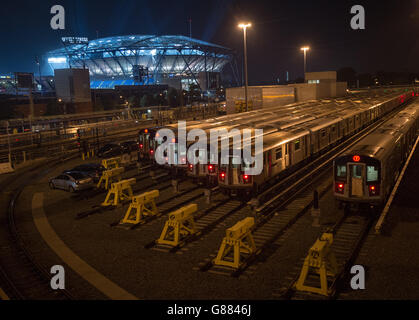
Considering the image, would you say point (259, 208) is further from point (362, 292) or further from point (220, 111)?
point (220, 111)

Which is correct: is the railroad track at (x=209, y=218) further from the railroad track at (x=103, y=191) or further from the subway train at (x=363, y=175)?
the subway train at (x=363, y=175)

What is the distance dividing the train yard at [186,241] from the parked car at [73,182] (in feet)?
1.44

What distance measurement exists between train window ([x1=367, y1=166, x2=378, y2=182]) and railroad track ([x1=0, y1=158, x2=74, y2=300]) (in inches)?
418

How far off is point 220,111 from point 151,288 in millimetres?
53129

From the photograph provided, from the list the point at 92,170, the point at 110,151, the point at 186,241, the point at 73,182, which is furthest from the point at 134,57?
the point at 186,241

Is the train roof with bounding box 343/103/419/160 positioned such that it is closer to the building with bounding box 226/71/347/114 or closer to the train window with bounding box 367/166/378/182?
the train window with bounding box 367/166/378/182

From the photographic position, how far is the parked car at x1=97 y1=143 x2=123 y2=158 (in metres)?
30.3

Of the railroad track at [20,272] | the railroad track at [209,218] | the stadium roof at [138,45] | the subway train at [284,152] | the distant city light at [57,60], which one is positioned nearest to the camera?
the railroad track at [20,272]

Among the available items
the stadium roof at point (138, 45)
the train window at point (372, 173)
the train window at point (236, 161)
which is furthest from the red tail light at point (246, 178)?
the stadium roof at point (138, 45)

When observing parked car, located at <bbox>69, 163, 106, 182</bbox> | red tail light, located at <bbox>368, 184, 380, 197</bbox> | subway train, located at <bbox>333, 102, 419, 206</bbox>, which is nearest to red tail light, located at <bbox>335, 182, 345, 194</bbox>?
subway train, located at <bbox>333, 102, 419, 206</bbox>

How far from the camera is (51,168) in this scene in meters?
28.1

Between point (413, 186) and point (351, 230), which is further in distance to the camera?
point (413, 186)

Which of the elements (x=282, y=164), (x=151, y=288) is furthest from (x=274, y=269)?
(x=282, y=164)

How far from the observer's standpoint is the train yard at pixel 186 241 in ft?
32.2
